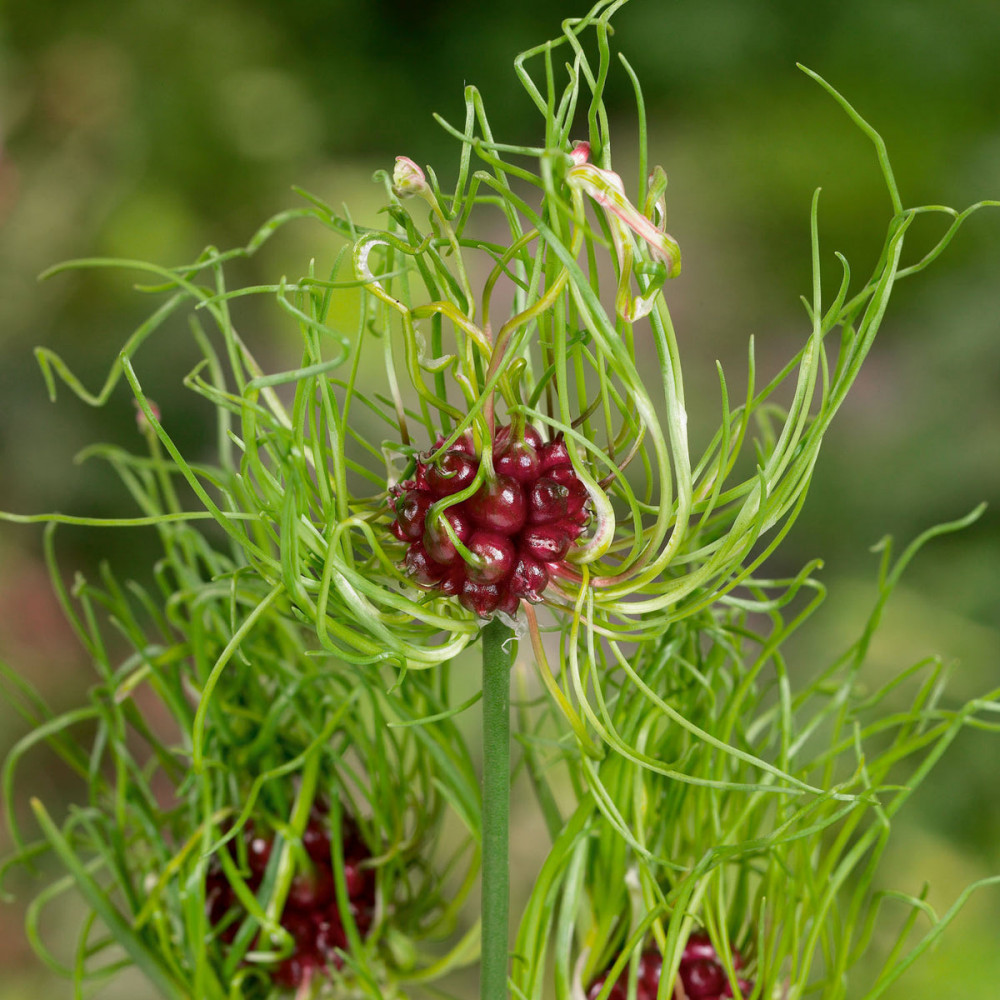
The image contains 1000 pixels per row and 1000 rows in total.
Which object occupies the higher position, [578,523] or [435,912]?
[578,523]

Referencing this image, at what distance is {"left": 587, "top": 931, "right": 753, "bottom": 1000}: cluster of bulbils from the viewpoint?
0.64 ft

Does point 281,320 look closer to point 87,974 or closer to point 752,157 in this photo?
point 752,157

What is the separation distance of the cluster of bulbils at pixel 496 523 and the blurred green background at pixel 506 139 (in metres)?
0.50

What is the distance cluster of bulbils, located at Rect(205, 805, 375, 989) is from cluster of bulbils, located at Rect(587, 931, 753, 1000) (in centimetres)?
5

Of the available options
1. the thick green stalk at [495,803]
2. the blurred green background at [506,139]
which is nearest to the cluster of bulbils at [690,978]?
the thick green stalk at [495,803]

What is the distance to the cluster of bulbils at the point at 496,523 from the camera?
0.15 meters

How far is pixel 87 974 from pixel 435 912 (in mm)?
75

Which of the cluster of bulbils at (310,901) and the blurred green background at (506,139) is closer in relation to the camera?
the cluster of bulbils at (310,901)

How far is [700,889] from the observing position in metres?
0.17

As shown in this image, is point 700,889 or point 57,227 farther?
point 57,227

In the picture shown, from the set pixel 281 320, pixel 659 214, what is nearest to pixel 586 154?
pixel 659 214

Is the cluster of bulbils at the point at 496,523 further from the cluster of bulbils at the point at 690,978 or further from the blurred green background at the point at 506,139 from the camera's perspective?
the blurred green background at the point at 506,139

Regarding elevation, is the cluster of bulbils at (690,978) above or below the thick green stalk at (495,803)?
below

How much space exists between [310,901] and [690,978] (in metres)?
0.07
